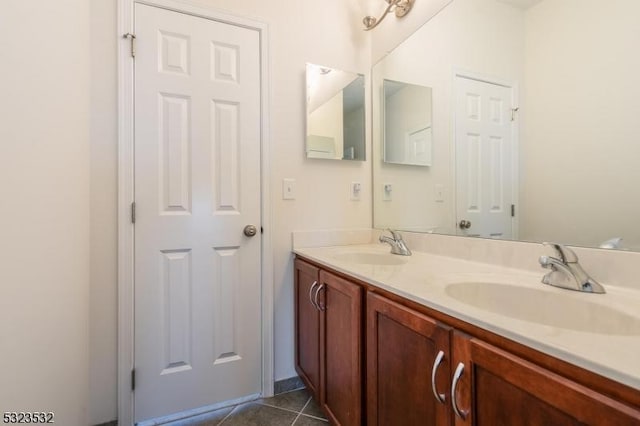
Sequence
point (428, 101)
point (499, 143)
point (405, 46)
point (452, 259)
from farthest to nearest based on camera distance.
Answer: point (405, 46)
point (428, 101)
point (452, 259)
point (499, 143)

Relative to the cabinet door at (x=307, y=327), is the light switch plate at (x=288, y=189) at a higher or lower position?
higher

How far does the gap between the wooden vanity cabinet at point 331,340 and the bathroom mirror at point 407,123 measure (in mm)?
878

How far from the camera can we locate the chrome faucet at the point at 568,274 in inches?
30.7

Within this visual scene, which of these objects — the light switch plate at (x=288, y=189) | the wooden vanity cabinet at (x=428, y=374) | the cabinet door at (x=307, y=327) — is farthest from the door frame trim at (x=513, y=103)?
the light switch plate at (x=288, y=189)

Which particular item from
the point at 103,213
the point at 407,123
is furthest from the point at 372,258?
the point at 103,213

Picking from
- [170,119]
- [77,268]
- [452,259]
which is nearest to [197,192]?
[170,119]

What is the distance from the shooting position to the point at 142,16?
4.37 ft

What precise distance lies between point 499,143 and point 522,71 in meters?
0.26

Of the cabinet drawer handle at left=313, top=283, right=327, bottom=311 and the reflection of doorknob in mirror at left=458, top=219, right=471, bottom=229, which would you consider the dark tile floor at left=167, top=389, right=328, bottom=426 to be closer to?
the cabinet drawer handle at left=313, top=283, right=327, bottom=311

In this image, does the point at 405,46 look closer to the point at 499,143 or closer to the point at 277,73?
the point at 277,73

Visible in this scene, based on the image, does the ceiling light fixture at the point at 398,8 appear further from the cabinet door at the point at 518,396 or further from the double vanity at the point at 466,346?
the cabinet door at the point at 518,396

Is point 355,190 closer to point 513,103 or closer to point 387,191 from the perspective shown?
point 387,191

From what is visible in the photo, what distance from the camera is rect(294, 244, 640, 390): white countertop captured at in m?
0.44

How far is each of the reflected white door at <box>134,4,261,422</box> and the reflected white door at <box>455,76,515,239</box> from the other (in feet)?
3.38
